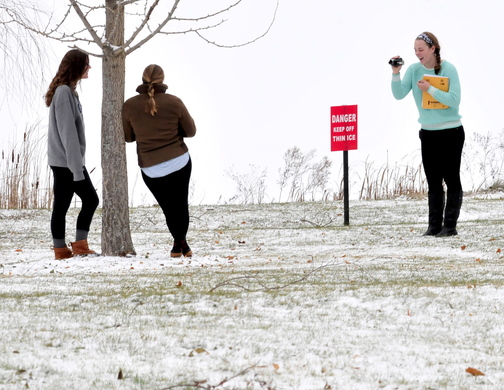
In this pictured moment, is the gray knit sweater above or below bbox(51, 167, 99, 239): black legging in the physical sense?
above

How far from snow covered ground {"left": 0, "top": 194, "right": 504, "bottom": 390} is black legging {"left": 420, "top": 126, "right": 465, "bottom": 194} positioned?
2.95ft

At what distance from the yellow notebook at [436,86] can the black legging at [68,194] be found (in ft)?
10.9

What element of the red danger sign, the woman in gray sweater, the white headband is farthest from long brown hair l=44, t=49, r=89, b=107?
the red danger sign

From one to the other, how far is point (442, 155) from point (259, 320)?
14.7ft

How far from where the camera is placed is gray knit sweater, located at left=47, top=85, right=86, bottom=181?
5805 mm

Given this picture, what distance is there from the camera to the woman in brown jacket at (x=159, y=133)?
5887 mm

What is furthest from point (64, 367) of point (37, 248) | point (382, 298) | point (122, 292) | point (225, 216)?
point (225, 216)

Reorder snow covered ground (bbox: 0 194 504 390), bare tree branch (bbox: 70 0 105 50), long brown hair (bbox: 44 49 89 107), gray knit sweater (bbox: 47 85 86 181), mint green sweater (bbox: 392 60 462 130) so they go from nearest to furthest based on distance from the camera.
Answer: snow covered ground (bbox: 0 194 504 390) → gray knit sweater (bbox: 47 85 86 181) → long brown hair (bbox: 44 49 89 107) → bare tree branch (bbox: 70 0 105 50) → mint green sweater (bbox: 392 60 462 130)

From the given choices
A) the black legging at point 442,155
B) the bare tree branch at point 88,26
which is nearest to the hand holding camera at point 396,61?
the black legging at point 442,155

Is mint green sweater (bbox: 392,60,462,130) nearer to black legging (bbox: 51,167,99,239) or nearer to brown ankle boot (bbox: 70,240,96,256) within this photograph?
black legging (bbox: 51,167,99,239)

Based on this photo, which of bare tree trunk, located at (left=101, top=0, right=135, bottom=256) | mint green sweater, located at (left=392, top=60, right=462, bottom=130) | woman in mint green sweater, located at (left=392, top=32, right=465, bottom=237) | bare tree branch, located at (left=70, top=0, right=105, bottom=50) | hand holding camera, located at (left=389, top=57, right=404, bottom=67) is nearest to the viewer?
bare tree branch, located at (left=70, top=0, right=105, bottom=50)

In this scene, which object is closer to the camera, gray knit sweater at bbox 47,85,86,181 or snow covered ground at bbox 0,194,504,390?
snow covered ground at bbox 0,194,504,390

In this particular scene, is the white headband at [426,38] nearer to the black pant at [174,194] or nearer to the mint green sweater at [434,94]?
the mint green sweater at [434,94]

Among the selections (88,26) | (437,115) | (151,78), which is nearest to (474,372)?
(151,78)
